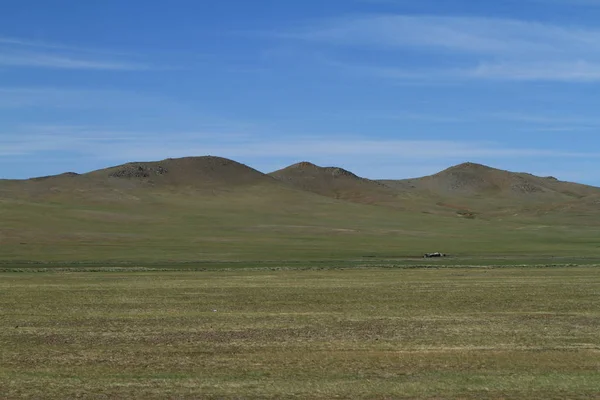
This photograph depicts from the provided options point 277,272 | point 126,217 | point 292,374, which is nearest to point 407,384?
point 292,374

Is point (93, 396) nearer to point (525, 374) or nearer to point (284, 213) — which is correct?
point (525, 374)

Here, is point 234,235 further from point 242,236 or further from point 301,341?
point 301,341

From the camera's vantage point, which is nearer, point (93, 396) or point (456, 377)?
point (93, 396)

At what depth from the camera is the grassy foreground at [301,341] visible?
57.7ft

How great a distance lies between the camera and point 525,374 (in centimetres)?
1894

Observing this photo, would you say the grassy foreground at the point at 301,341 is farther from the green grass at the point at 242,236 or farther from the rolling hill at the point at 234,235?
the rolling hill at the point at 234,235

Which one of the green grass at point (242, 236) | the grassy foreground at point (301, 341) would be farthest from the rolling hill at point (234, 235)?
the grassy foreground at point (301, 341)

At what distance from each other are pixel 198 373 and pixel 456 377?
5.45 metres

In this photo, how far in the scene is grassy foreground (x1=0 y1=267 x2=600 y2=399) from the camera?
17578mm

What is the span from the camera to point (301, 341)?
2412cm

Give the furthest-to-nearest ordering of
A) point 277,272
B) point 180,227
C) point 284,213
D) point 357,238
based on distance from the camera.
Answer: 1. point 284,213
2. point 180,227
3. point 357,238
4. point 277,272

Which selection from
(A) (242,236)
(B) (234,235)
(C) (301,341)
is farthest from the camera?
A: (B) (234,235)

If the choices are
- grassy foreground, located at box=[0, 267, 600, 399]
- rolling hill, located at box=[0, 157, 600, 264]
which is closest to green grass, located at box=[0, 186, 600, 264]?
rolling hill, located at box=[0, 157, 600, 264]

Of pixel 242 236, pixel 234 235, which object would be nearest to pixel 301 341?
pixel 242 236
